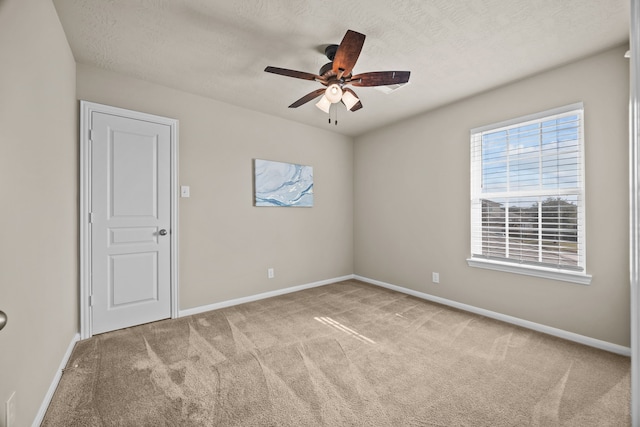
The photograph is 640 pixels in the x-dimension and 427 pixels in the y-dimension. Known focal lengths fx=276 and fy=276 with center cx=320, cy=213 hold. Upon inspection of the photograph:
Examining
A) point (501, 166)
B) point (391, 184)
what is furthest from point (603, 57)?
point (391, 184)

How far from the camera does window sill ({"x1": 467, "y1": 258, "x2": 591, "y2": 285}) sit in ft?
7.98

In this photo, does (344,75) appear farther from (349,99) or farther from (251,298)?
(251,298)

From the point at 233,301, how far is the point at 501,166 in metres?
3.49

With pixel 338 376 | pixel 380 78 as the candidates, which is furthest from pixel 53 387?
pixel 380 78

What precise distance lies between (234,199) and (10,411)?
8.29 ft

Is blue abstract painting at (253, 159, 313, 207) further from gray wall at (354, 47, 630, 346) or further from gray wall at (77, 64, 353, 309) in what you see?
gray wall at (354, 47, 630, 346)

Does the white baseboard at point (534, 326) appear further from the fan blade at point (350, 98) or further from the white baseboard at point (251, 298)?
the fan blade at point (350, 98)

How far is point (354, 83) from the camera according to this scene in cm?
223

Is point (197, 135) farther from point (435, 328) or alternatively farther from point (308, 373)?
point (435, 328)

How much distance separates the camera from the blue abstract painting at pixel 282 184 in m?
3.70

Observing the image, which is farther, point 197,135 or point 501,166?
point 197,135

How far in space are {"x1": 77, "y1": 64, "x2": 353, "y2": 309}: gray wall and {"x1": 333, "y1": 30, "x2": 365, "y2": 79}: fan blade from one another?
1833 millimetres

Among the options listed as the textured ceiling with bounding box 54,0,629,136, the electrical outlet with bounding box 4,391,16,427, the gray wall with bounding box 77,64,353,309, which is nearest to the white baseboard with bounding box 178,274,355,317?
the gray wall with bounding box 77,64,353,309

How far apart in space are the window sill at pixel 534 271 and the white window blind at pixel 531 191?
0.19 ft
